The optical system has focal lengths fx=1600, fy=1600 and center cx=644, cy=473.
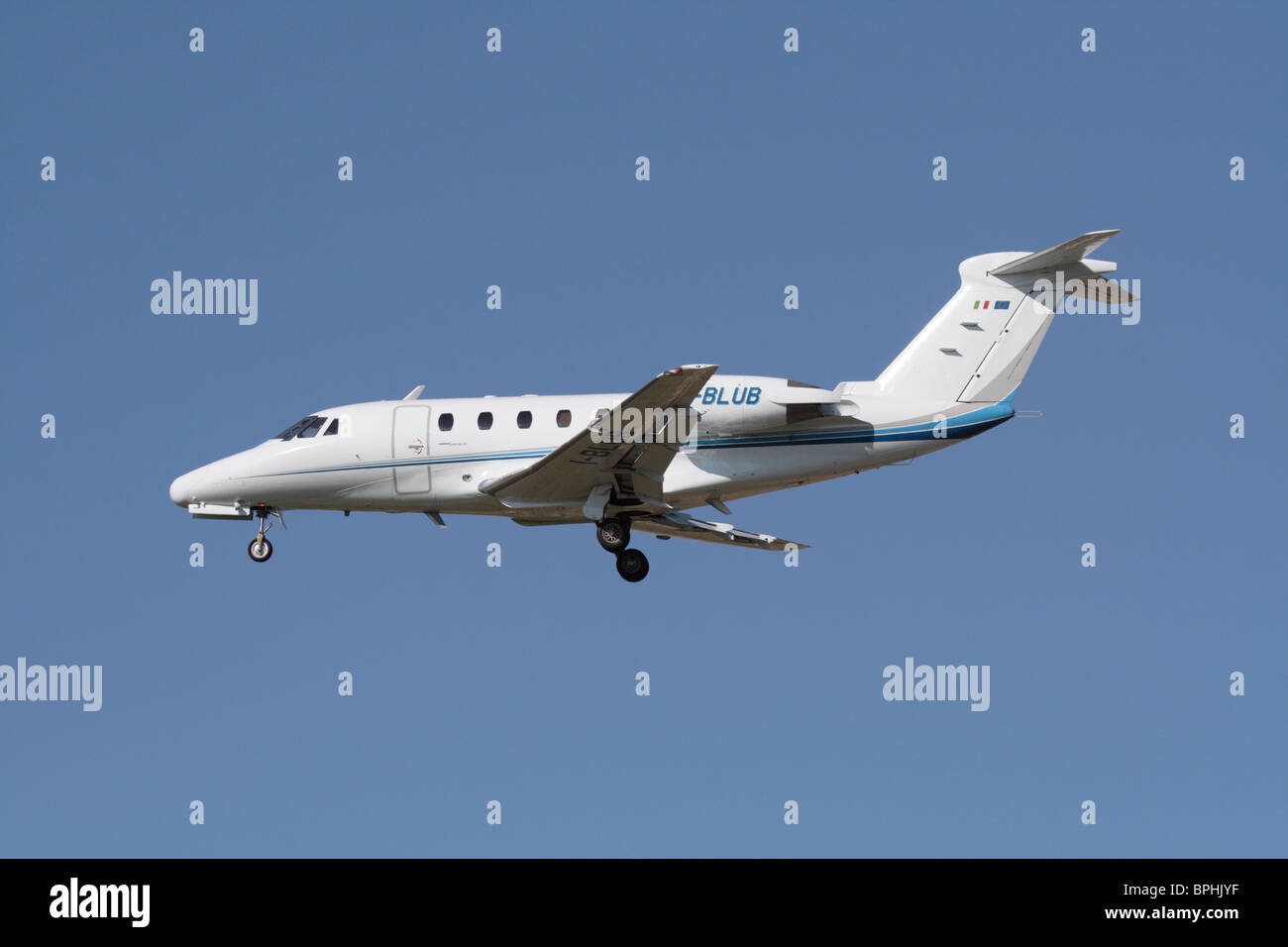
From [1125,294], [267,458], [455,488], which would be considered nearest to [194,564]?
[267,458]

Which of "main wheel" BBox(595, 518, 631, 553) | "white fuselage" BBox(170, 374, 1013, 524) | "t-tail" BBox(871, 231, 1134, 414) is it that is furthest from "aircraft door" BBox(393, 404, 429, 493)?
"t-tail" BBox(871, 231, 1134, 414)

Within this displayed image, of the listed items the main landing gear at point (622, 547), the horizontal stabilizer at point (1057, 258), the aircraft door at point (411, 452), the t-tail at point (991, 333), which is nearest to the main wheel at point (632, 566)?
the main landing gear at point (622, 547)

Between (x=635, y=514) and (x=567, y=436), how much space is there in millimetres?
1767

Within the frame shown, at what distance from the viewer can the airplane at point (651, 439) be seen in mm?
25594

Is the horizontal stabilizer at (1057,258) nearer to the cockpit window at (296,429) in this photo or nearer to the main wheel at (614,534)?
the main wheel at (614,534)

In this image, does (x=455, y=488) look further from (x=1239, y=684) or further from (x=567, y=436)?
(x=1239, y=684)

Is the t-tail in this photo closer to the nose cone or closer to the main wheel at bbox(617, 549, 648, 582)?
the main wheel at bbox(617, 549, 648, 582)

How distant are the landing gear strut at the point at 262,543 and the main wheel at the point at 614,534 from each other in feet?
19.8

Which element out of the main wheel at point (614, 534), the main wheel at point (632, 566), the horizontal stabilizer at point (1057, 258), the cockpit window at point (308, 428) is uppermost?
the horizontal stabilizer at point (1057, 258)

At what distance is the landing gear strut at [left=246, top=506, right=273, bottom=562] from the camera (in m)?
28.1

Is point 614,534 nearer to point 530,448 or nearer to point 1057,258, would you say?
point 530,448

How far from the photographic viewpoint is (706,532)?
94.4 ft

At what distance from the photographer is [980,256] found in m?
26.9

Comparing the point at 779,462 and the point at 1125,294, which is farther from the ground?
the point at 1125,294
